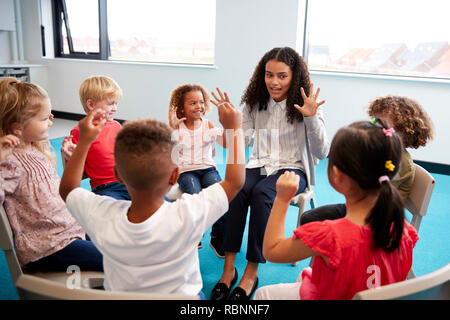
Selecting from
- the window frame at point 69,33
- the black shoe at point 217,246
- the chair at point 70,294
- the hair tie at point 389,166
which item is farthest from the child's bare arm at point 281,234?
the window frame at point 69,33

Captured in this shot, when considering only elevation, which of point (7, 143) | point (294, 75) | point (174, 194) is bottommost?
point (174, 194)

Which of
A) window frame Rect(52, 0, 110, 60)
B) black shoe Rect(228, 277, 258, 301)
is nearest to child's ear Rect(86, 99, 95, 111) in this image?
black shoe Rect(228, 277, 258, 301)

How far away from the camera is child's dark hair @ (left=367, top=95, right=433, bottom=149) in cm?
171

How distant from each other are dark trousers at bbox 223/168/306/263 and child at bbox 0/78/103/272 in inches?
27.3

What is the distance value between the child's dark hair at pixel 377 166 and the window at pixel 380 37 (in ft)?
10.9

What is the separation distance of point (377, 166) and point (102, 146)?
134 cm

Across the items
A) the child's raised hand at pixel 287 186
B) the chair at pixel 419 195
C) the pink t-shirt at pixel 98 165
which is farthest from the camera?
the pink t-shirt at pixel 98 165

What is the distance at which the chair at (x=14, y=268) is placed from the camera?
108 centimetres

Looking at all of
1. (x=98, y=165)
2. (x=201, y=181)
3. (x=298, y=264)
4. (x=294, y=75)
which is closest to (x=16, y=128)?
(x=98, y=165)

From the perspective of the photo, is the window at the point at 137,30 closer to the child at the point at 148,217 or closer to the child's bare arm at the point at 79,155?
the child's bare arm at the point at 79,155

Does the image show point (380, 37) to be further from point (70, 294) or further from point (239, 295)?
point (70, 294)

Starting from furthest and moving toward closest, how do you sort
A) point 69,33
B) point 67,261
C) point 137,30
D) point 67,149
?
point 69,33
point 137,30
point 67,149
point 67,261

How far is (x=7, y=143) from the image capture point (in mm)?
1212
